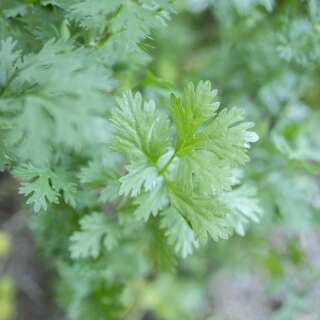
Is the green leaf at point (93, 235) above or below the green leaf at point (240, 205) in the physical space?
below

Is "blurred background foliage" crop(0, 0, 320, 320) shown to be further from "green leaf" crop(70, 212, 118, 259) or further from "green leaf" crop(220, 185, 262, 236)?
"green leaf" crop(220, 185, 262, 236)

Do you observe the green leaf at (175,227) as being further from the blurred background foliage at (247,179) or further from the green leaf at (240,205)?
the blurred background foliage at (247,179)

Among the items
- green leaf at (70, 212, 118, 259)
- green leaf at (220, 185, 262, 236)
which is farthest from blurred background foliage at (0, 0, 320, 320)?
green leaf at (220, 185, 262, 236)

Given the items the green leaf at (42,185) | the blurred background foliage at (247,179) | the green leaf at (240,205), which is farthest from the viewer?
the blurred background foliage at (247,179)

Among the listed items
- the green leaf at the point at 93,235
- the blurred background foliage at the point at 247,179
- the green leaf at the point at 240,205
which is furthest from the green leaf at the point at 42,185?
the green leaf at the point at 240,205

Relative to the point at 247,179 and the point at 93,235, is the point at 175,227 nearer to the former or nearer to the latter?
the point at 93,235

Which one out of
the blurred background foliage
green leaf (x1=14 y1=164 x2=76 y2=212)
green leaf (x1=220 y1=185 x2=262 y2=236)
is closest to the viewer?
green leaf (x1=14 y1=164 x2=76 y2=212)

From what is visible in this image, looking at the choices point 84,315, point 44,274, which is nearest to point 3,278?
point 44,274

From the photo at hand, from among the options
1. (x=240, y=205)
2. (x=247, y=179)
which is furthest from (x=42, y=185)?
(x=247, y=179)

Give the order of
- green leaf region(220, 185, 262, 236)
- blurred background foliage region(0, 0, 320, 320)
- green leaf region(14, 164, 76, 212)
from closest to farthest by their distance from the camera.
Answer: green leaf region(14, 164, 76, 212)
green leaf region(220, 185, 262, 236)
blurred background foliage region(0, 0, 320, 320)
